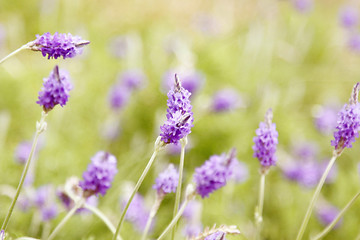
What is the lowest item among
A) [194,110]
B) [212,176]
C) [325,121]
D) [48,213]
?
[212,176]

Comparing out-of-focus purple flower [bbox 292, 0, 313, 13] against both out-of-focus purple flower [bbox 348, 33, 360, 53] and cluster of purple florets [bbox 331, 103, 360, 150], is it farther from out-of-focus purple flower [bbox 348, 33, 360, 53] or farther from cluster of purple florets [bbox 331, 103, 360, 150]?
cluster of purple florets [bbox 331, 103, 360, 150]

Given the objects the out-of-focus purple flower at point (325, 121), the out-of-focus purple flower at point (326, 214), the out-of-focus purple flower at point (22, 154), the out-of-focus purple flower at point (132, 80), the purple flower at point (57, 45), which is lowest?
the purple flower at point (57, 45)

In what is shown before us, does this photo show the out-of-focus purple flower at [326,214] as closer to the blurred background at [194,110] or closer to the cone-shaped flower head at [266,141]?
the blurred background at [194,110]

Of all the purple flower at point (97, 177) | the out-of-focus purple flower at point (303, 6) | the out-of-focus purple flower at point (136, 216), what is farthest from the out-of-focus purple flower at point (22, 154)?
the out-of-focus purple flower at point (303, 6)

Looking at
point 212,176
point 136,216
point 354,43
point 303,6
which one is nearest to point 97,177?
point 212,176

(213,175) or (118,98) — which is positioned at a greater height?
(118,98)

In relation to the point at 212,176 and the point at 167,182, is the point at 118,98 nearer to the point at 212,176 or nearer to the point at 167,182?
the point at 167,182

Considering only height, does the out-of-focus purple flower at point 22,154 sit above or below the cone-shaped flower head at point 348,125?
above

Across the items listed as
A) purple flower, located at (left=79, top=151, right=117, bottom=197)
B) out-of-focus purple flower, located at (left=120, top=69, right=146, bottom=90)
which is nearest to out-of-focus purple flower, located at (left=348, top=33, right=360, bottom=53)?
out-of-focus purple flower, located at (left=120, top=69, right=146, bottom=90)
